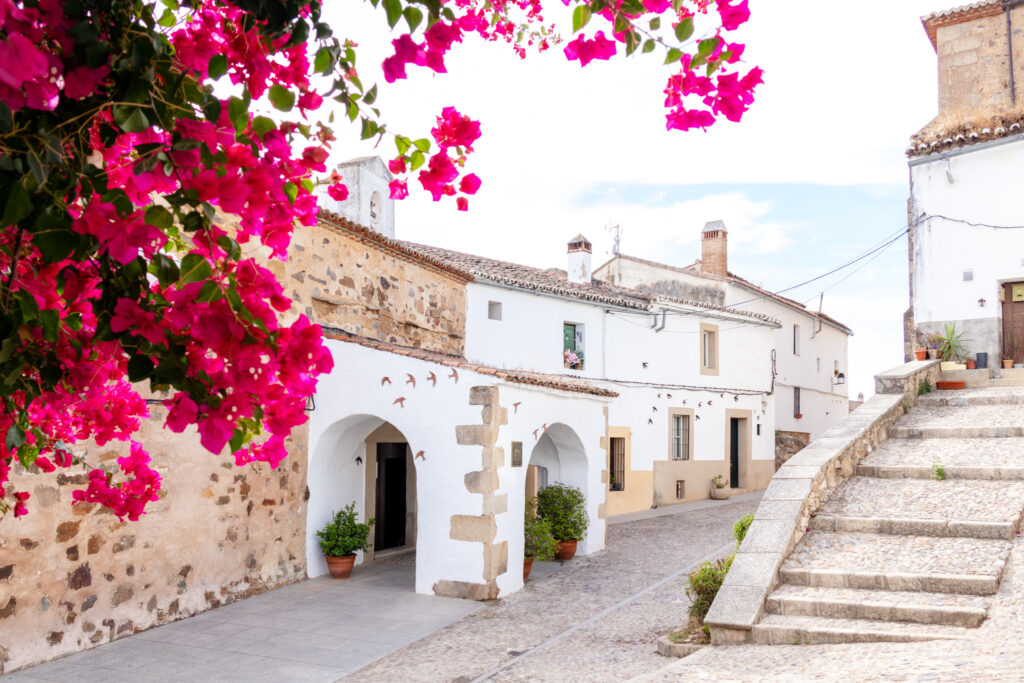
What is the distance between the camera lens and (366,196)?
43.7 ft

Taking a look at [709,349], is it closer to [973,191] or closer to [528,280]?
[528,280]

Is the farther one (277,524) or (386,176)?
(386,176)

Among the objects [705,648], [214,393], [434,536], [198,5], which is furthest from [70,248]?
[434,536]

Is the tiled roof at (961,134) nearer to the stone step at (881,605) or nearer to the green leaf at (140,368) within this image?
the stone step at (881,605)

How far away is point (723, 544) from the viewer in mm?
12469

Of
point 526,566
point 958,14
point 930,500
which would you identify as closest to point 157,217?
point 930,500

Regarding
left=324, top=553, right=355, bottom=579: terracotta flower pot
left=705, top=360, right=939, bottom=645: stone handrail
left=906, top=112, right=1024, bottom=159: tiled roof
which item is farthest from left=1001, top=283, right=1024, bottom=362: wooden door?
left=324, top=553, right=355, bottom=579: terracotta flower pot

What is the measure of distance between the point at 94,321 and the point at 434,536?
23.8 ft

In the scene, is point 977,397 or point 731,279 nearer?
point 977,397

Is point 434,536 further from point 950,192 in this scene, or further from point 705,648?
point 950,192

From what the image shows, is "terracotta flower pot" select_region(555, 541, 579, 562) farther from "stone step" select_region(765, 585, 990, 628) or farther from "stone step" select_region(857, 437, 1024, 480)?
"stone step" select_region(765, 585, 990, 628)

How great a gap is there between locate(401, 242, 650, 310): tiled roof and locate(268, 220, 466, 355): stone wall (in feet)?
5.04

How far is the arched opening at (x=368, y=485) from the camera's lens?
32.9 ft

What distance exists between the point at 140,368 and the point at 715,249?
2413 cm
